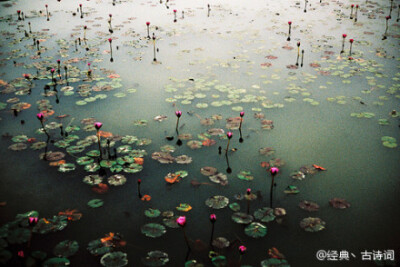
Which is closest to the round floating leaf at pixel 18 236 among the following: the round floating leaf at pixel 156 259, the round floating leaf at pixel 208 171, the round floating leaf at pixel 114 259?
the round floating leaf at pixel 114 259

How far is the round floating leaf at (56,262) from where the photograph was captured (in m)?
1.73

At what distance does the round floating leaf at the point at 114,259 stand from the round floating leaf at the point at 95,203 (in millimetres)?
430

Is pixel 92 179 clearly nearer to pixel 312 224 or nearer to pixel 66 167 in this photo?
pixel 66 167

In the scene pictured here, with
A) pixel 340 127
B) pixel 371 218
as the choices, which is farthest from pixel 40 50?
pixel 371 218

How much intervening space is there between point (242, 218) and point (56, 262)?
1.12m

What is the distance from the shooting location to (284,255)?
1.82 metres

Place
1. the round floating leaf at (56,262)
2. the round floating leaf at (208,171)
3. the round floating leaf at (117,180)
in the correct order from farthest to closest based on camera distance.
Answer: the round floating leaf at (208,171) < the round floating leaf at (117,180) < the round floating leaf at (56,262)

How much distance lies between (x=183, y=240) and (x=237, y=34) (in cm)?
452

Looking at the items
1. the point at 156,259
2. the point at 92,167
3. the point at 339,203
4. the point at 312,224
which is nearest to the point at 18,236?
the point at 92,167

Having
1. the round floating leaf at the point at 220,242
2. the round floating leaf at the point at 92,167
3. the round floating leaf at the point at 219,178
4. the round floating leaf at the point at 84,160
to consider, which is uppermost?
the round floating leaf at the point at 84,160

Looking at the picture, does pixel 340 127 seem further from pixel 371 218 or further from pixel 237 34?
pixel 237 34

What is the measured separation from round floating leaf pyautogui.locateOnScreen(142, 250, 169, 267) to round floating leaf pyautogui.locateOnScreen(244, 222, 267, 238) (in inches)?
20.4

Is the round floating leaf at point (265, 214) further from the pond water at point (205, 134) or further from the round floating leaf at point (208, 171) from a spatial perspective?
the round floating leaf at point (208, 171)

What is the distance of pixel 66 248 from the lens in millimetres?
1829
